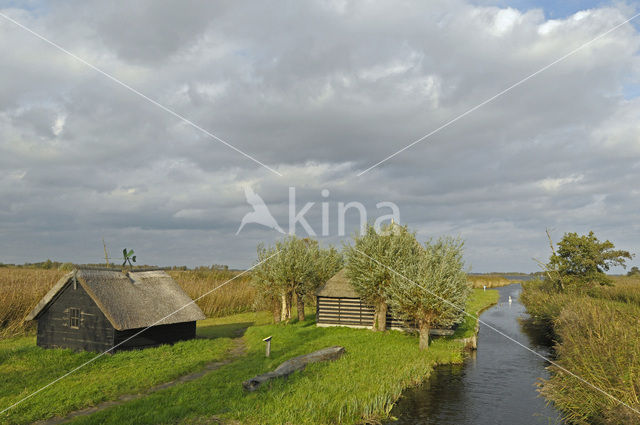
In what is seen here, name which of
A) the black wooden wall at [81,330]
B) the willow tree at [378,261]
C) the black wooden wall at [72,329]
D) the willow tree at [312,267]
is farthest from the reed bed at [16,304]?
the willow tree at [378,261]

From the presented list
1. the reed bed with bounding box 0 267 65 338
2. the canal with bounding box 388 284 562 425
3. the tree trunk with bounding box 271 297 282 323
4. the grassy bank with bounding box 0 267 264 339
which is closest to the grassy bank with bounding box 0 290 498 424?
the canal with bounding box 388 284 562 425

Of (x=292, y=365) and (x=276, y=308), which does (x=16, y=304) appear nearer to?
(x=276, y=308)

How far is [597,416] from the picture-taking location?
45.9 feet

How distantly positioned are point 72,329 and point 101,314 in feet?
7.23

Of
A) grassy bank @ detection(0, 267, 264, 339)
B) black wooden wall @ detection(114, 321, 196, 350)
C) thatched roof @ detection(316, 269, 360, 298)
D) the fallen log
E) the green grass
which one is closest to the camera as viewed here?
the green grass

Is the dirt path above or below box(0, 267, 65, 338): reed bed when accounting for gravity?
below

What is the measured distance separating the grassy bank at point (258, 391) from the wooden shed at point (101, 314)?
1062 mm

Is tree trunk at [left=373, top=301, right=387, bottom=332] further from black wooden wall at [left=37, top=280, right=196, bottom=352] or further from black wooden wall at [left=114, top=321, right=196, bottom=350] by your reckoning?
black wooden wall at [left=37, top=280, right=196, bottom=352]

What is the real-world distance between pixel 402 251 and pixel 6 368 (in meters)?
23.4

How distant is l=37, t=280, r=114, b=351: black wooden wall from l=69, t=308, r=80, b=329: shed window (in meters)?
0.17

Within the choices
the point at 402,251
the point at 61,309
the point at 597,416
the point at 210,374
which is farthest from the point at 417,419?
the point at 61,309

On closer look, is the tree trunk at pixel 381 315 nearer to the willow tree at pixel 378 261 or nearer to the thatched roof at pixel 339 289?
the willow tree at pixel 378 261

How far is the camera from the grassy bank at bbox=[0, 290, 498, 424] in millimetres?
13398

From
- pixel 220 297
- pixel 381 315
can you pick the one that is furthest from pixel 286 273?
pixel 220 297
